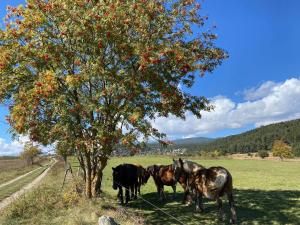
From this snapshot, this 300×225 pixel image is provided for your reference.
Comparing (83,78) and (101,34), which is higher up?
(101,34)

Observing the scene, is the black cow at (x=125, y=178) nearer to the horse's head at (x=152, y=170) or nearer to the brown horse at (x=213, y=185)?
the horse's head at (x=152, y=170)

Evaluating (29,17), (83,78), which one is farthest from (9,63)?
(83,78)

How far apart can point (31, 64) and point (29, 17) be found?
1.99 metres

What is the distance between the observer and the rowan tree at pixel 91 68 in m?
15.5

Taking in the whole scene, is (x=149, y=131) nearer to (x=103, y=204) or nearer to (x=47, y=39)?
(x=103, y=204)

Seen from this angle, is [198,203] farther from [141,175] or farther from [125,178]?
[141,175]

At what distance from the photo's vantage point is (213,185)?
631 inches

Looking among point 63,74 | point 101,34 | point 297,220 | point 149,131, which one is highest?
point 101,34

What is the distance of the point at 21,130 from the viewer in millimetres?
16016

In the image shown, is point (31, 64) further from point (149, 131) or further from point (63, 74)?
point (149, 131)

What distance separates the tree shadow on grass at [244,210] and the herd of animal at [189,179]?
23.2 inches

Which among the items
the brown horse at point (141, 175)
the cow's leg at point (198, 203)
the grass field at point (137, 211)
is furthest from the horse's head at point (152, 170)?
the cow's leg at point (198, 203)

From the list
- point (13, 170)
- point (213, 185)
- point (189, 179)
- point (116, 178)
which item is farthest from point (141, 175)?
point (13, 170)

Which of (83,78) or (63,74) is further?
(63,74)
